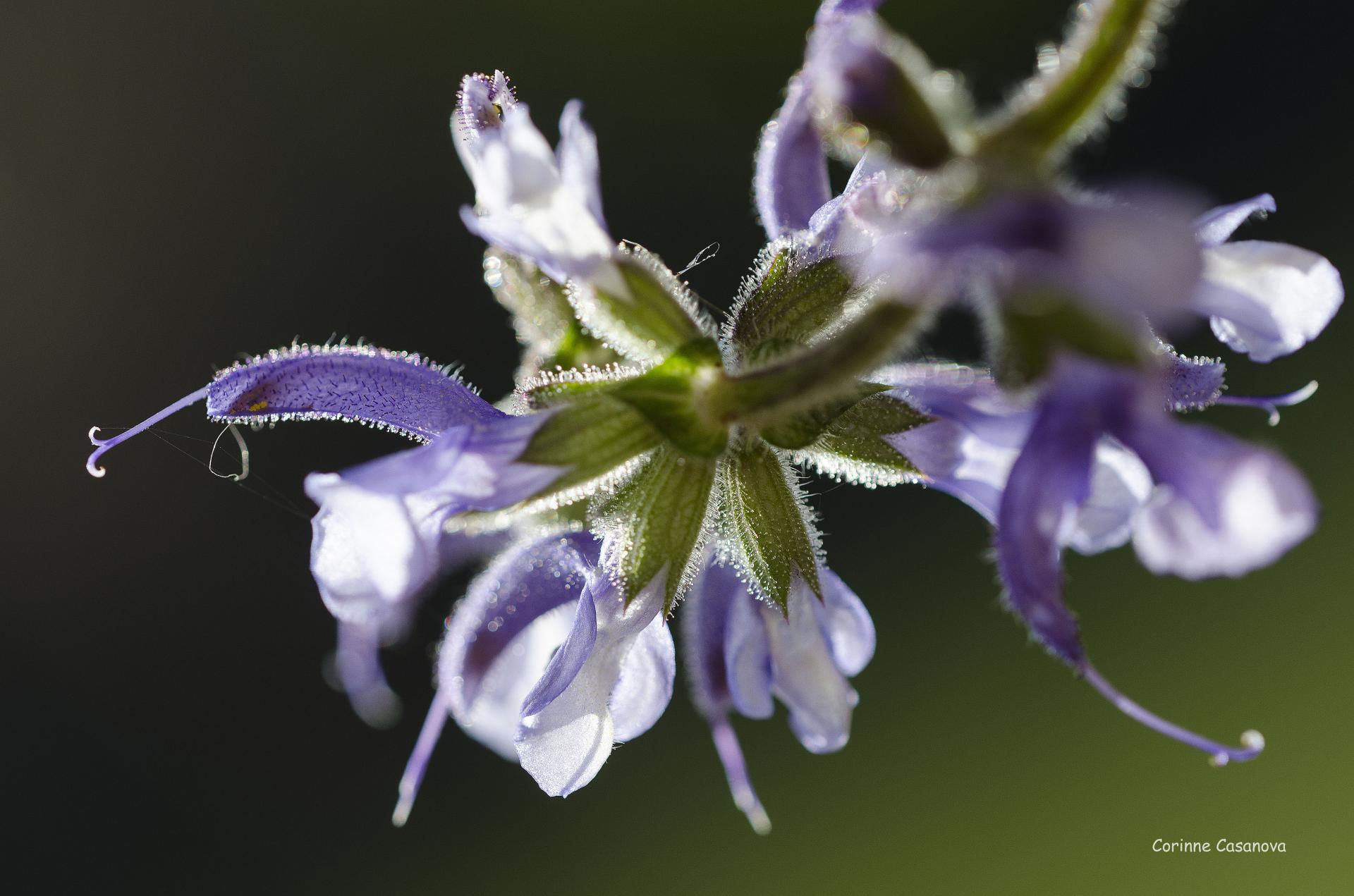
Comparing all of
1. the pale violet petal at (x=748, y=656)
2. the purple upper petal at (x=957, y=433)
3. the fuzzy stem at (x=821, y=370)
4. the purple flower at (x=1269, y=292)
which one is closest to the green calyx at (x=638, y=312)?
the fuzzy stem at (x=821, y=370)

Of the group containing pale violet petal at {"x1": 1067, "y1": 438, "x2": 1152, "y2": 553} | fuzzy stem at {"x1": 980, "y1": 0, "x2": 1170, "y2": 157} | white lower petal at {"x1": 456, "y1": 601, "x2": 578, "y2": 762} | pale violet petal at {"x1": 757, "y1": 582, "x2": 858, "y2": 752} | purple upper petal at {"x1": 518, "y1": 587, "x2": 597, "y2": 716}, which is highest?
fuzzy stem at {"x1": 980, "y1": 0, "x2": 1170, "y2": 157}

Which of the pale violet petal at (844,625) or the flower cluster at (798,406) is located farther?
the pale violet petal at (844,625)

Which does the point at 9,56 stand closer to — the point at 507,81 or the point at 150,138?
the point at 150,138

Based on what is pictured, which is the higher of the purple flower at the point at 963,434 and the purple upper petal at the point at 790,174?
the purple upper petal at the point at 790,174

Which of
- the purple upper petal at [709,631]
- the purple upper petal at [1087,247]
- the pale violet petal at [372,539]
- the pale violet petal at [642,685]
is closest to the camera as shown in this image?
the purple upper petal at [1087,247]

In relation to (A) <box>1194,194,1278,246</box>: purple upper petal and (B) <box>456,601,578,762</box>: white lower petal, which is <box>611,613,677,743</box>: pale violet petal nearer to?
(B) <box>456,601,578,762</box>: white lower petal

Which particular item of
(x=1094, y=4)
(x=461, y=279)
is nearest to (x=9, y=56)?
(x=461, y=279)

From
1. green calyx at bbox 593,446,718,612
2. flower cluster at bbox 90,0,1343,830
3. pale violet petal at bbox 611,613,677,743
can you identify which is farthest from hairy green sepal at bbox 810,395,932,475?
pale violet petal at bbox 611,613,677,743

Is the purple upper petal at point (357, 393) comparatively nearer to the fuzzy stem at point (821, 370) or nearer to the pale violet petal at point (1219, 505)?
the fuzzy stem at point (821, 370)
